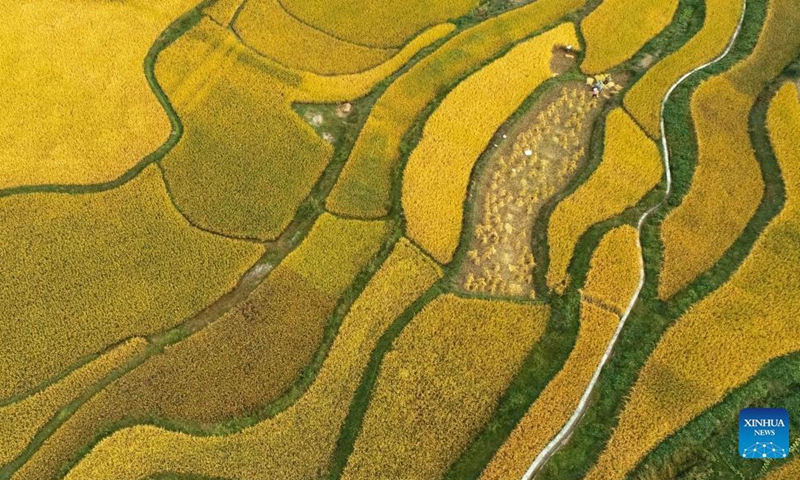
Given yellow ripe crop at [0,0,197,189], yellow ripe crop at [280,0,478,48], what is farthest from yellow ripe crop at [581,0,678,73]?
yellow ripe crop at [0,0,197,189]

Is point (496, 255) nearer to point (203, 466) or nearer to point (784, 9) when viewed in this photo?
point (203, 466)

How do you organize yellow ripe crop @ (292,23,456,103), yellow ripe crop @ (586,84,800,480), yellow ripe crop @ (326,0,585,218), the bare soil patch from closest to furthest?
yellow ripe crop @ (586,84,800,480) < the bare soil patch < yellow ripe crop @ (326,0,585,218) < yellow ripe crop @ (292,23,456,103)

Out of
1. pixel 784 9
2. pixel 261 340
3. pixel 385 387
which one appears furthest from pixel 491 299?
pixel 784 9

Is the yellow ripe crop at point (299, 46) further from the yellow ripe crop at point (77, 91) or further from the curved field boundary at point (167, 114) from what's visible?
the yellow ripe crop at point (77, 91)

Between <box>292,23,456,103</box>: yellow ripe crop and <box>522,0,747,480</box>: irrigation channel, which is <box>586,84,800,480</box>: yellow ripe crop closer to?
<box>522,0,747,480</box>: irrigation channel

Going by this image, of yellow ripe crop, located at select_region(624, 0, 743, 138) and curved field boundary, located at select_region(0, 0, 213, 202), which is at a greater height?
yellow ripe crop, located at select_region(624, 0, 743, 138)

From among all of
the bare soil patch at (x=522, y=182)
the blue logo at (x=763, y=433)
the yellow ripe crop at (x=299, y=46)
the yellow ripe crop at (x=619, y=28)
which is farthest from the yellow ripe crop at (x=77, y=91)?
the blue logo at (x=763, y=433)

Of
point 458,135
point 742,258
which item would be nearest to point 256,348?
point 458,135
